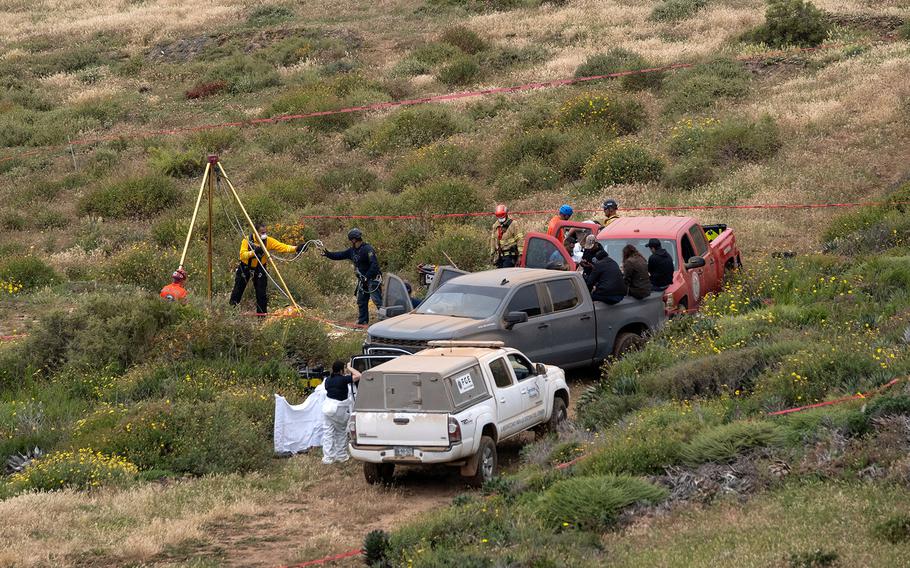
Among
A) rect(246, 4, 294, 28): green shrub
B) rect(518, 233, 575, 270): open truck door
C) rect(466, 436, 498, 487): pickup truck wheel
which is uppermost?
rect(246, 4, 294, 28): green shrub

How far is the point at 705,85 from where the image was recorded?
32969 millimetres

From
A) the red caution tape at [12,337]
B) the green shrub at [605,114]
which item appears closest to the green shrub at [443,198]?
the green shrub at [605,114]

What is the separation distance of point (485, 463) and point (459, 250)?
11.1m

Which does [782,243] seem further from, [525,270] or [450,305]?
[450,305]

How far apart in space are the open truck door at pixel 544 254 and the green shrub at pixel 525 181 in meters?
10.8

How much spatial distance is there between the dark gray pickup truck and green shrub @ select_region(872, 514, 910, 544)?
6.52 metres

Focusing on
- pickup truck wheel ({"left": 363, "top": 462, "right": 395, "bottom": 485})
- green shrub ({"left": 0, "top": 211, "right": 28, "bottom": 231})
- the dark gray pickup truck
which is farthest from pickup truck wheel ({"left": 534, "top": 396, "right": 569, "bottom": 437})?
green shrub ({"left": 0, "top": 211, "right": 28, "bottom": 231})

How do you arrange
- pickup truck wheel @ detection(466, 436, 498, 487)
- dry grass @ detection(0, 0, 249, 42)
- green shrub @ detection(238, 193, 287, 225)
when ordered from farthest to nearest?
1. dry grass @ detection(0, 0, 249, 42)
2. green shrub @ detection(238, 193, 287, 225)
3. pickup truck wheel @ detection(466, 436, 498, 487)

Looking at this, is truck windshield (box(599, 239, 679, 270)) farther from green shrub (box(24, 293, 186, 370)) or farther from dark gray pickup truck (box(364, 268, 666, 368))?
green shrub (box(24, 293, 186, 370))

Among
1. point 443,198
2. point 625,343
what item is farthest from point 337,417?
point 443,198

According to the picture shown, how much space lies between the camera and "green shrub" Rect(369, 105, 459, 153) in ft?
108

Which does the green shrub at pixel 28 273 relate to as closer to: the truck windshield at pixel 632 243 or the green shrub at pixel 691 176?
the truck windshield at pixel 632 243

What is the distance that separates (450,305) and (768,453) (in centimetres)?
574

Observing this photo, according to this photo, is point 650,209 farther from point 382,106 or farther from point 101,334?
point 382,106
